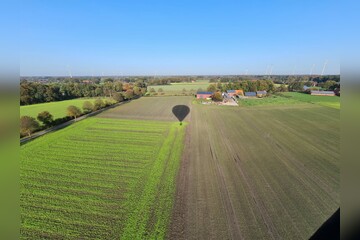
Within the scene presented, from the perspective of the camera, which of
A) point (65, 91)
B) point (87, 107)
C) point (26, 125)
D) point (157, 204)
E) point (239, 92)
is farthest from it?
point (239, 92)

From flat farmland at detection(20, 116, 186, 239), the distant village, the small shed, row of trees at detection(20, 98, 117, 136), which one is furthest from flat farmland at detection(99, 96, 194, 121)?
the small shed

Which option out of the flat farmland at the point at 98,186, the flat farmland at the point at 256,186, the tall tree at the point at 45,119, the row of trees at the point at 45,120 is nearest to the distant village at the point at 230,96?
the row of trees at the point at 45,120

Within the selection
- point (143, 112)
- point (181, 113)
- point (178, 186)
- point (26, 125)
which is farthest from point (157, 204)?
point (143, 112)

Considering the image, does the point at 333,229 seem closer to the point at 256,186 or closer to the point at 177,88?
the point at 256,186

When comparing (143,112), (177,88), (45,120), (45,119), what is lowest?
(45,120)

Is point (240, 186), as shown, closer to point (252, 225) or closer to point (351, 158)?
point (252, 225)

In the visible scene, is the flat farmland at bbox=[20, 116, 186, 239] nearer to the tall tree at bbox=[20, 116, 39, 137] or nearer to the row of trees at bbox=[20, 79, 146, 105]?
the tall tree at bbox=[20, 116, 39, 137]

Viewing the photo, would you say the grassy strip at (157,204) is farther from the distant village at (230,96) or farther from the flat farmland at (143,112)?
the distant village at (230,96)
